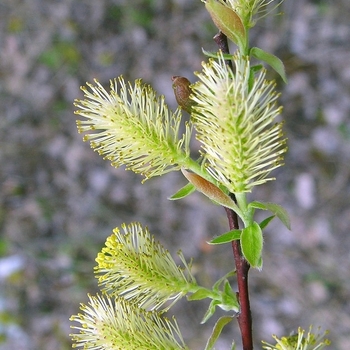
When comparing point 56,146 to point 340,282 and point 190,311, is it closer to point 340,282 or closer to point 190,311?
point 190,311

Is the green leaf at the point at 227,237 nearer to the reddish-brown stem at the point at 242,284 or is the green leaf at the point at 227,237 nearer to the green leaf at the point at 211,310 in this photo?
the reddish-brown stem at the point at 242,284

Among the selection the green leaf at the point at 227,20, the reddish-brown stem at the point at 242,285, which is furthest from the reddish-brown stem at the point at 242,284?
the green leaf at the point at 227,20

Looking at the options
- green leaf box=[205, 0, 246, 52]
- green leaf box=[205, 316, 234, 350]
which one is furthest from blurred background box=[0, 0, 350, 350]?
green leaf box=[205, 0, 246, 52]

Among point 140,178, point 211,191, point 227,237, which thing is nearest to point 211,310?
point 227,237

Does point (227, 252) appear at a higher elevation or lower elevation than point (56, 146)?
lower

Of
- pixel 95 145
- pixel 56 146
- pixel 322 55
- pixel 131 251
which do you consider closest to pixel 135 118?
pixel 95 145

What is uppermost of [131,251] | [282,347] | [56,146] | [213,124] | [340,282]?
[56,146]
